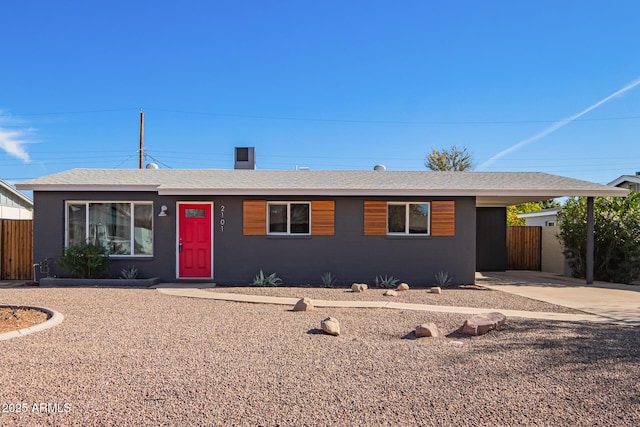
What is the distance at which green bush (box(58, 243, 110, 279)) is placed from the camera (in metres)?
11.6

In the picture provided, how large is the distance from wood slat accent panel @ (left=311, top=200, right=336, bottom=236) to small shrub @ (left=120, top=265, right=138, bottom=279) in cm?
505

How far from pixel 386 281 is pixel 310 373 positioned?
25.1 feet

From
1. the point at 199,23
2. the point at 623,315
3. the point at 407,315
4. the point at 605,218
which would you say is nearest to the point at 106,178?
the point at 199,23

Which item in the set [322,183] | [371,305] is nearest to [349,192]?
[322,183]

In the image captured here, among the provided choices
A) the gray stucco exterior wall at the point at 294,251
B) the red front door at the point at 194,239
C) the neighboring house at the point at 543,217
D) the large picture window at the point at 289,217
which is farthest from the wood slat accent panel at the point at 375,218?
the neighboring house at the point at 543,217

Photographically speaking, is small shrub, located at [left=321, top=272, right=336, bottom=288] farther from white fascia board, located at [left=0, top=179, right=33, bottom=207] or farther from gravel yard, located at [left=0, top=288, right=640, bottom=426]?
white fascia board, located at [left=0, top=179, right=33, bottom=207]

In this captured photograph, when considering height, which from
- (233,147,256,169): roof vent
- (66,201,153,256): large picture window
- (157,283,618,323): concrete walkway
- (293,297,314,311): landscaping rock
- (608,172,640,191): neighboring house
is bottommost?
(157,283,618,323): concrete walkway

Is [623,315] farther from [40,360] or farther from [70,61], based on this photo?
[70,61]

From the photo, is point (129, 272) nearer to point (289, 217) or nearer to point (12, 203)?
point (289, 217)

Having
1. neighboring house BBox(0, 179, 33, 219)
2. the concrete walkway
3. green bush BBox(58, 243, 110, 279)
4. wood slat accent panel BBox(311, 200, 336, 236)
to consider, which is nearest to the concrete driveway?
the concrete walkway

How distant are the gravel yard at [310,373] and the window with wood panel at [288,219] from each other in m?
4.88

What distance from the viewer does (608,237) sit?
1394 cm

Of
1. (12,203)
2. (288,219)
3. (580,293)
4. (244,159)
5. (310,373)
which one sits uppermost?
(244,159)

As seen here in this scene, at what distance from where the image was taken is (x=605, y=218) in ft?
46.1
